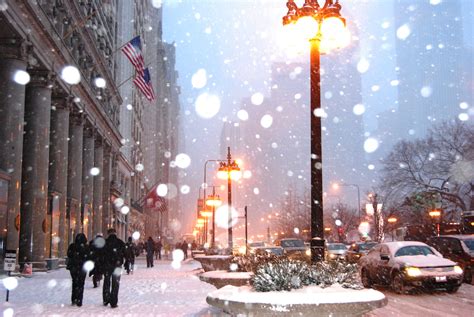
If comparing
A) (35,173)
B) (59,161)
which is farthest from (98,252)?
(59,161)

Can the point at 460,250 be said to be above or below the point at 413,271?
above

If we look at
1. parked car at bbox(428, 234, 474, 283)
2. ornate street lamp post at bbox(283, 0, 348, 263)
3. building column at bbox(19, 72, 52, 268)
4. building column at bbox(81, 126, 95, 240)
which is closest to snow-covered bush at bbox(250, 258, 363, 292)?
ornate street lamp post at bbox(283, 0, 348, 263)

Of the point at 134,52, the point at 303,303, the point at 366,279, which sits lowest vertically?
the point at 366,279

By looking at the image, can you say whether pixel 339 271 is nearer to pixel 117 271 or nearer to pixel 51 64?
pixel 117 271

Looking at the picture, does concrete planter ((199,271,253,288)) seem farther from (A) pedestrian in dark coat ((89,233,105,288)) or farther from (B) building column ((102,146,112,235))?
(B) building column ((102,146,112,235))

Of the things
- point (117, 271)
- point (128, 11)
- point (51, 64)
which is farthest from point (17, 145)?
point (128, 11)

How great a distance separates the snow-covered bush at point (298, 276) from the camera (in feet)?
25.5

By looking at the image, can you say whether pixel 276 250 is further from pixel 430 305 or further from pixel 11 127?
pixel 430 305

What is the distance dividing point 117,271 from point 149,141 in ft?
326

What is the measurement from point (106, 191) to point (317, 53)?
41.1 metres

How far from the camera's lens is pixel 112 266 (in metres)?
13.9

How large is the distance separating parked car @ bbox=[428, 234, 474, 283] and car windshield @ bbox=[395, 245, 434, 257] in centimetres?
340

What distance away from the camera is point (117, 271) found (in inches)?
540

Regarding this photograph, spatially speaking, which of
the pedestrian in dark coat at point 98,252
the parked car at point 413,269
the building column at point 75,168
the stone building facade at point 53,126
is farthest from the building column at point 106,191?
the pedestrian in dark coat at point 98,252
